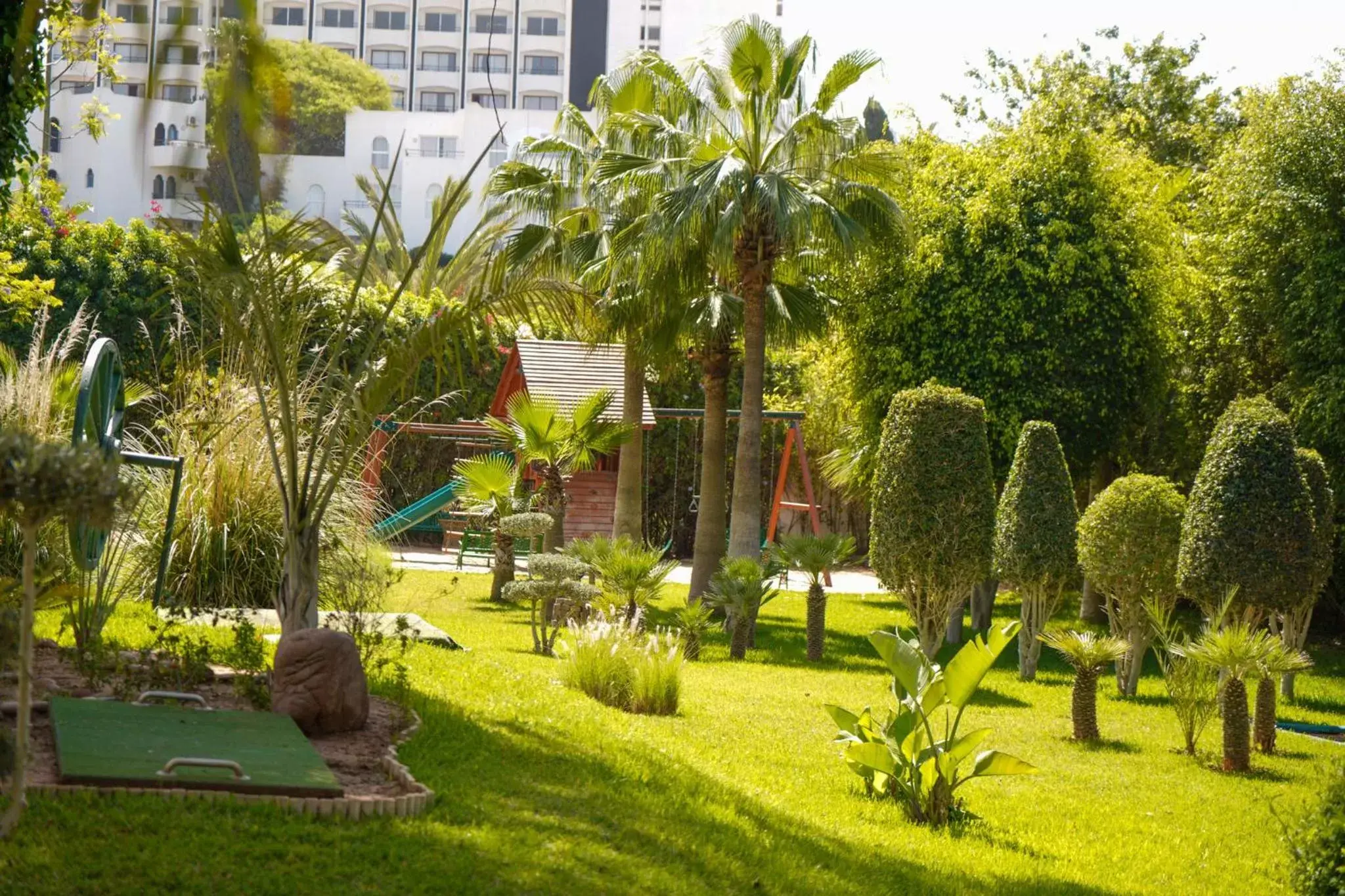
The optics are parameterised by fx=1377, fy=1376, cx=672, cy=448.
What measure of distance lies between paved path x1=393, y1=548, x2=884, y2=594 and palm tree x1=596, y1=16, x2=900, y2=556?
4.96 meters

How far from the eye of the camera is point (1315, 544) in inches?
508

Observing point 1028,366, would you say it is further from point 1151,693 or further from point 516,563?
point 516,563

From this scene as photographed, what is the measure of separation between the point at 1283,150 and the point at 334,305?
12993mm

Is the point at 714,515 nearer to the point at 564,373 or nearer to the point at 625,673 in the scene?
the point at 564,373

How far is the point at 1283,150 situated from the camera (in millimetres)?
17844

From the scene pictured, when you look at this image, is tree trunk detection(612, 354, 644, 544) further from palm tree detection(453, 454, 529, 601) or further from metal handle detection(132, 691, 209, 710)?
metal handle detection(132, 691, 209, 710)

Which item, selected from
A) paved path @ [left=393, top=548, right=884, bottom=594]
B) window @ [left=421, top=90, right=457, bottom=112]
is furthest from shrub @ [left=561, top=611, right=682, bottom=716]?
window @ [left=421, top=90, right=457, bottom=112]

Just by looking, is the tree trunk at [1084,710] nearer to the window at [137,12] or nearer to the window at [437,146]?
the window at [137,12]

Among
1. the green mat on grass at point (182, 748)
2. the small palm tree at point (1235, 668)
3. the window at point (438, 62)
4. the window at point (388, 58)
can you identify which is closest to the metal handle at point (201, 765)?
the green mat on grass at point (182, 748)

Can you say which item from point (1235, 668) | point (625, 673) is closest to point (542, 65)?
point (625, 673)

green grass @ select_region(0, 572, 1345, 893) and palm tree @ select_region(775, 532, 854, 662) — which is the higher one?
palm tree @ select_region(775, 532, 854, 662)

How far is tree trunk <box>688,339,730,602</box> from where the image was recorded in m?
18.7

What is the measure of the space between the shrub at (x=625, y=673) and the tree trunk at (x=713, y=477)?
26.2 feet

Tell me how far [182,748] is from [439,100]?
77.4 metres
